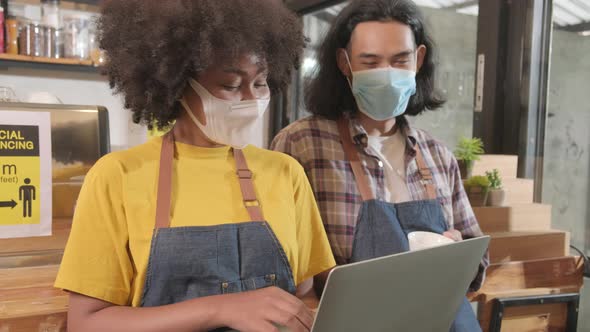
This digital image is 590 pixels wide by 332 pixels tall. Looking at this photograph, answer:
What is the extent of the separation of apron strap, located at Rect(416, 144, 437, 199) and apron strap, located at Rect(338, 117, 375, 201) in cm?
16

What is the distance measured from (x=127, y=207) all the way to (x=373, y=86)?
2.44 feet

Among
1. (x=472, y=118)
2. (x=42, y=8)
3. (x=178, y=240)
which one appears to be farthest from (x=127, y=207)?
(x=42, y=8)

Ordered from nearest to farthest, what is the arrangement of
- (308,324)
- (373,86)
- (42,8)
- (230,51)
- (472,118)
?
(308,324)
(230,51)
(373,86)
(472,118)
(42,8)

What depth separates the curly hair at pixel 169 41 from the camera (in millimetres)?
1029

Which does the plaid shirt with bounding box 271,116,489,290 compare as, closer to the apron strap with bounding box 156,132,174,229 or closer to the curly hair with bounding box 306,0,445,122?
the curly hair with bounding box 306,0,445,122

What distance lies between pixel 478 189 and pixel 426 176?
0.67 meters

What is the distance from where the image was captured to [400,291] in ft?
2.87

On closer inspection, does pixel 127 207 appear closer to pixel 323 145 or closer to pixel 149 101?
pixel 149 101

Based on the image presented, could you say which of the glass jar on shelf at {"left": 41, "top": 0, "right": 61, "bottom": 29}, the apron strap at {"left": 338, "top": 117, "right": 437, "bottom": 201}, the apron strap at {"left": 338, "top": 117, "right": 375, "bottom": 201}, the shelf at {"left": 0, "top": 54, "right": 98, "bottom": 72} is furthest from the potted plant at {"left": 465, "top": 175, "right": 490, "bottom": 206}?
the glass jar on shelf at {"left": 41, "top": 0, "right": 61, "bottom": 29}

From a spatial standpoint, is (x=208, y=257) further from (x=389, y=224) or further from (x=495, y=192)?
(x=495, y=192)

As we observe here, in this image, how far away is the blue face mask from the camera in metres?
1.41

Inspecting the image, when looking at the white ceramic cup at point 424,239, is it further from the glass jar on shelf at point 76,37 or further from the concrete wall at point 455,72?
the glass jar on shelf at point 76,37

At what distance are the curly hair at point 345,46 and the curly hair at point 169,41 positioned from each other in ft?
1.31

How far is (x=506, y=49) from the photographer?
2.43m
